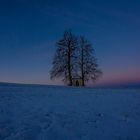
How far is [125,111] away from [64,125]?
4104 mm

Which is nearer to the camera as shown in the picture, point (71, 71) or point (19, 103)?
point (19, 103)

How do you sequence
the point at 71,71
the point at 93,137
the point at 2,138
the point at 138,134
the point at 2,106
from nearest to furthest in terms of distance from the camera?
1. the point at 2,138
2. the point at 93,137
3. the point at 138,134
4. the point at 2,106
5. the point at 71,71

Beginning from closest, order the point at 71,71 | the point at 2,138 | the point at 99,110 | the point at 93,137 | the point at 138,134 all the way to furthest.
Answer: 1. the point at 2,138
2. the point at 93,137
3. the point at 138,134
4. the point at 99,110
5. the point at 71,71

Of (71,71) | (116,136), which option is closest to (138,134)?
(116,136)

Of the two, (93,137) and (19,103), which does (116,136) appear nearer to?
(93,137)

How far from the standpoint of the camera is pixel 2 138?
7238 mm

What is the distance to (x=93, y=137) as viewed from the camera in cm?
797

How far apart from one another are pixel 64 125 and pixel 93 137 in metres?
1.29

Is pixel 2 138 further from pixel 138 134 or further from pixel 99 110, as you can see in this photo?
pixel 99 110

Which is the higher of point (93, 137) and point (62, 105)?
point (62, 105)

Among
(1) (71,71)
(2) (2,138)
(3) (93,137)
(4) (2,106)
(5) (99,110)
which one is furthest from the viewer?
(1) (71,71)

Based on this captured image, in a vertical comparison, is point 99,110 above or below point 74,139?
above

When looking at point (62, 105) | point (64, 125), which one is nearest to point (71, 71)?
point (62, 105)

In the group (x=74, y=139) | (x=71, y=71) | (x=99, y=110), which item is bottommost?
(x=74, y=139)
